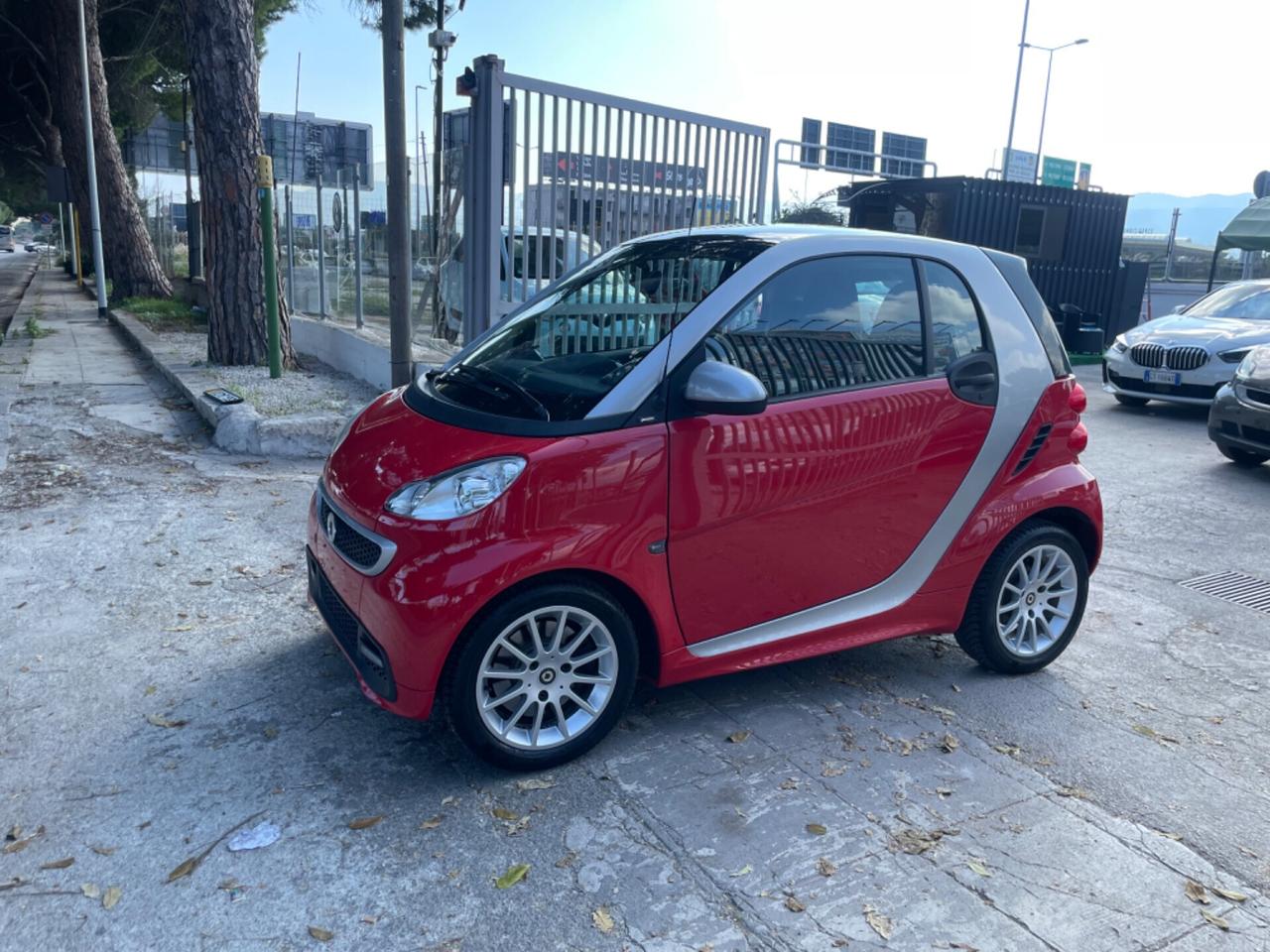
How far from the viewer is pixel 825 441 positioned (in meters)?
3.58

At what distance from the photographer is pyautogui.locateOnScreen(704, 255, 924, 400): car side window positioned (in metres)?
3.55

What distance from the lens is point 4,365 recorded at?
1171 centimetres

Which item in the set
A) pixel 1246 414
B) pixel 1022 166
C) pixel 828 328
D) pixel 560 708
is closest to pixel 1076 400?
pixel 828 328

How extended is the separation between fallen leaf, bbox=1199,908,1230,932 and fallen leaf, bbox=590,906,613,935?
167 centimetres

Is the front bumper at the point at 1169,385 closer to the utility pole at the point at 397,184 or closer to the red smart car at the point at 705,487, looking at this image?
the red smart car at the point at 705,487

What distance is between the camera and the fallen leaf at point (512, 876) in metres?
2.77

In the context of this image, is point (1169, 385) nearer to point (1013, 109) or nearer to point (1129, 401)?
point (1129, 401)

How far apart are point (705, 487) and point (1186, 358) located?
10026 millimetres

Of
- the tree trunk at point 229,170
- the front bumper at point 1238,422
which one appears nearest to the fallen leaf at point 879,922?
the front bumper at point 1238,422

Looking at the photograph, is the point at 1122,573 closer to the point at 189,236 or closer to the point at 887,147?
the point at 189,236

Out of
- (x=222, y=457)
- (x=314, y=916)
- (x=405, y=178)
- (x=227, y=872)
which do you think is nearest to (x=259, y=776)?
(x=227, y=872)

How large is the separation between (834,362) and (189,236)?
81.3ft

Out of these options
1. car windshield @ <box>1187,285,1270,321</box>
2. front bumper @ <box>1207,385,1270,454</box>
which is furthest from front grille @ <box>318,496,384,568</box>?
car windshield @ <box>1187,285,1270,321</box>

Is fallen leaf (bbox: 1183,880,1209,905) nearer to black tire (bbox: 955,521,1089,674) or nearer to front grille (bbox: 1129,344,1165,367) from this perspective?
black tire (bbox: 955,521,1089,674)
